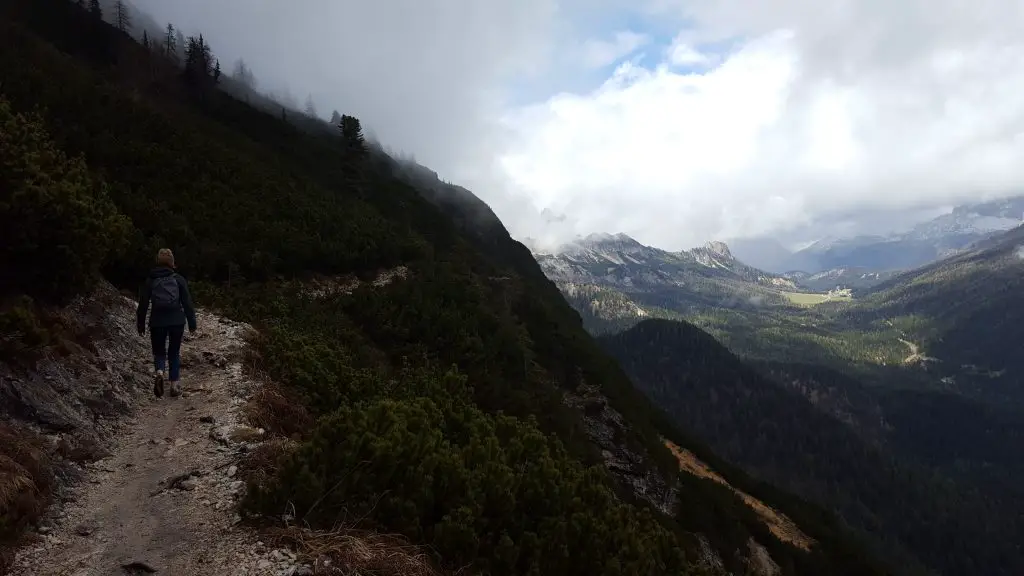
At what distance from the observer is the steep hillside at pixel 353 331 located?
6.96 metres

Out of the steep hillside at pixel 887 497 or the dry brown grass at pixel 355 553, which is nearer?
the dry brown grass at pixel 355 553

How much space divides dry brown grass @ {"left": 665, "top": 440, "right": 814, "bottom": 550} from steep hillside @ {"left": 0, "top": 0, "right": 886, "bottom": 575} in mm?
1443

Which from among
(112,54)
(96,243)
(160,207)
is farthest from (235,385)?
(112,54)

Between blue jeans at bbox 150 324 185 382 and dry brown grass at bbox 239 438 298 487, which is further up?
blue jeans at bbox 150 324 185 382

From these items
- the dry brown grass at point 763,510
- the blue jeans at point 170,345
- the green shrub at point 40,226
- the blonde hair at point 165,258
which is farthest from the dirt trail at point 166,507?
the dry brown grass at point 763,510

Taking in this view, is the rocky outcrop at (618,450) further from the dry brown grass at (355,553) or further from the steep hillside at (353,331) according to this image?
the dry brown grass at (355,553)

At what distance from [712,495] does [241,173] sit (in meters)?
41.0

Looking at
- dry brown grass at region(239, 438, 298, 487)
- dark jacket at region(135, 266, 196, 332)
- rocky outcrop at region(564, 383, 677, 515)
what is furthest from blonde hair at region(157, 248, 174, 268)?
rocky outcrop at region(564, 383, 677, 515)

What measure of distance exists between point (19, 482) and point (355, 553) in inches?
164

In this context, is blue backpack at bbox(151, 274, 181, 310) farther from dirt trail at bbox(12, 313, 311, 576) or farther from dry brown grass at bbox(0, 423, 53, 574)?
dry brown grass at bbox(0, 423, 53, 574)

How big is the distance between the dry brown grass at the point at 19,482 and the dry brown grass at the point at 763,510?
45.1m

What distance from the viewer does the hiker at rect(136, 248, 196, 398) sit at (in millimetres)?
10086

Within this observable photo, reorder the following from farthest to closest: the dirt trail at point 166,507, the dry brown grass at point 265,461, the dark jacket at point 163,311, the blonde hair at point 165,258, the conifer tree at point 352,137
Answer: the conifer tree at point 352,137, the blonde hair at point 165,258, the dark jacket at point 163,311, the dry brown grass at point 265,461, the dirt trail at point 166,507

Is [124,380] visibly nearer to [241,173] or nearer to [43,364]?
[43,364]
